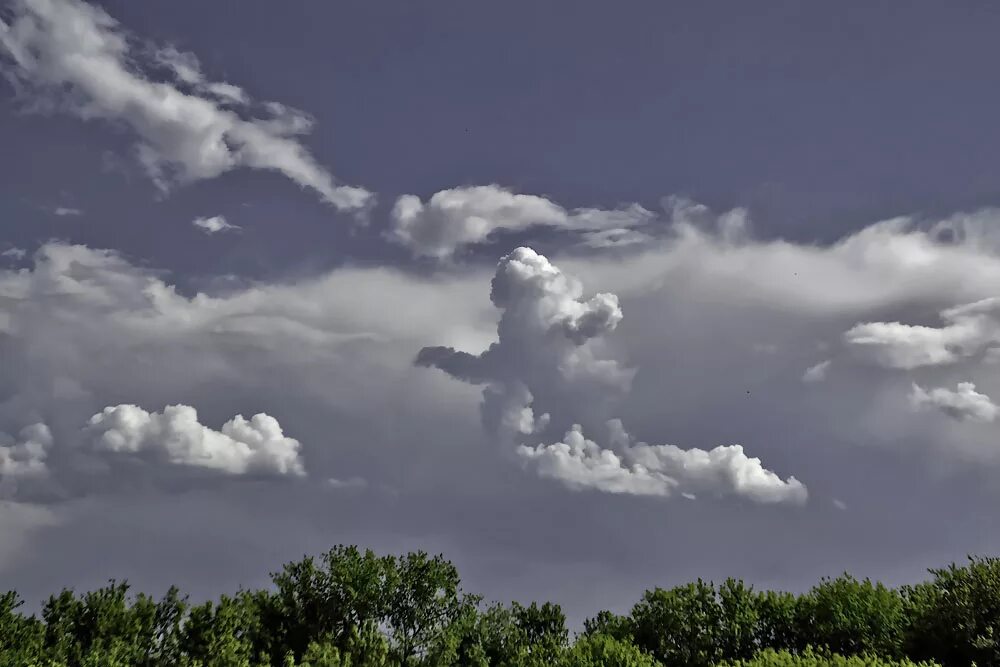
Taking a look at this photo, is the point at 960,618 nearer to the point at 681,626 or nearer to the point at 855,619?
the point at 855,619

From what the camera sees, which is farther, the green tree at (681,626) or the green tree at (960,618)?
the green tree at (681,626)

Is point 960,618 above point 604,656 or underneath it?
above

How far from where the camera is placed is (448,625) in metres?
75.8

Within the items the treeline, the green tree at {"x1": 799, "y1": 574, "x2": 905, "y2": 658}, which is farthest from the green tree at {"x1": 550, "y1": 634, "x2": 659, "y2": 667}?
the green tree at {"x1": 799, "y1": 574, "x2": 905, "y2": 658}

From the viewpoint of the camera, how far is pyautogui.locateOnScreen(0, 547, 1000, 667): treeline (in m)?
64.2

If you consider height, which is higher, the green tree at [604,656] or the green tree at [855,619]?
the green tree at [855,619]

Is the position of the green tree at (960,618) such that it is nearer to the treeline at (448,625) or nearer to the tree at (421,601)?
the treeline at (448,625)

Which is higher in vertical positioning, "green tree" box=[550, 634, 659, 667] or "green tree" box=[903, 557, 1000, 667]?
"green tree" box=[903, 557, 1000, 667]

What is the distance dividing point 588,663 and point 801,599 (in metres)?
22.6

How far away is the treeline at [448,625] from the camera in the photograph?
211 ft

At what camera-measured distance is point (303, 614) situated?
7688cm

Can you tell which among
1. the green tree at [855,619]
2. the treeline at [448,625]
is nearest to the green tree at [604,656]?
the treeline at [448,625]

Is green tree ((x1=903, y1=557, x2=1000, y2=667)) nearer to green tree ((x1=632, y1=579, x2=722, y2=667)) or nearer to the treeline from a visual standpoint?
the treeline

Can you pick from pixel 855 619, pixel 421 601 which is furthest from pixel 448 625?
pixel 855 619
